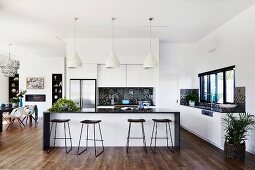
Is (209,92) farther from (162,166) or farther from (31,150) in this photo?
(31,150)

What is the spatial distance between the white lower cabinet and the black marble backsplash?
54.4 inches

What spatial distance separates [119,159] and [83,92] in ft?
11.4

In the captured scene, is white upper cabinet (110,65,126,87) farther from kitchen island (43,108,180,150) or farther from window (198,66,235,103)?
window (198,66,235,103)

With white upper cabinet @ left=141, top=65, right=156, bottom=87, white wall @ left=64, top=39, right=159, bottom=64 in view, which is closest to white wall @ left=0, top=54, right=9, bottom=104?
white wall @ left=64, top=39, right=159, bottom=64

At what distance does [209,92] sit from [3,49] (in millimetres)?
8466

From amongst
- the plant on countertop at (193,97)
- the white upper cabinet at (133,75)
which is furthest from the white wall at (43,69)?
the plant on countertop at (193,97)

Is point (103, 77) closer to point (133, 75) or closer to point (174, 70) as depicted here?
point (133, 75)

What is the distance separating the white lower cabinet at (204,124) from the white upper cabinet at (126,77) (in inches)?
63.7

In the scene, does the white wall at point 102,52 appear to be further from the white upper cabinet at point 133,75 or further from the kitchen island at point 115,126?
the kitchen island at point 115,126

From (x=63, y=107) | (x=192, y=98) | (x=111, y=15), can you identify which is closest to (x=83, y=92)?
(x=63, y=107)

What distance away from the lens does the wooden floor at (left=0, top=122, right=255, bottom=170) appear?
3961 mm

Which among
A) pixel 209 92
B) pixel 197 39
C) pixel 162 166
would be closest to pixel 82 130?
pixel 162 166

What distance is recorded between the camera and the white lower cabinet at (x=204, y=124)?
510cm

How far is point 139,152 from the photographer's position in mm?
4883
